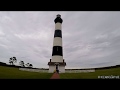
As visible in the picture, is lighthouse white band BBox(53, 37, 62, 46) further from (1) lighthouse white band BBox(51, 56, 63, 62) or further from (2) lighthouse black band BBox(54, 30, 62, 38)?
(1) lighthouse white band BBox(51, 56, 63, 62)

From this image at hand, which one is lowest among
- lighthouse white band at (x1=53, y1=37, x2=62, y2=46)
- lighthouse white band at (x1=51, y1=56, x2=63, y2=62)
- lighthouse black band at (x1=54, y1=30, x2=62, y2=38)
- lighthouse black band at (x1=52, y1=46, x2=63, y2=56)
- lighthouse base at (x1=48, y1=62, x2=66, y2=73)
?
lighthouse base at (x1=48, y1=62, x2=66, y2=73)

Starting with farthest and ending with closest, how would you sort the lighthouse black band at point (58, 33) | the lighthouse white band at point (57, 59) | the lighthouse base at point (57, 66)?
1. the lighthouse black band at point (58, 33)
2. the lighthouse white band at point (57, 59)
3. the lighthouse base at point (57, 66)

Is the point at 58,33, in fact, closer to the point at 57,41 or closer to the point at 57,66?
the point at 57,41

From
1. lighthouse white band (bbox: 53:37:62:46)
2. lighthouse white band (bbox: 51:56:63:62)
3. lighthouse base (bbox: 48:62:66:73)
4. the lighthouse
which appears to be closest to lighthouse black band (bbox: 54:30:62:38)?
the lighthouse

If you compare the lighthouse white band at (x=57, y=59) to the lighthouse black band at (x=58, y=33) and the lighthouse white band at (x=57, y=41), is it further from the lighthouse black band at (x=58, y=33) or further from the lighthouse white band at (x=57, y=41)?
the lighthouse black band at (x=58, y=33)

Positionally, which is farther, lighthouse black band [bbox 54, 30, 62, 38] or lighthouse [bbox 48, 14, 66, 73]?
lighthouse black band [bbox 54, 30, 62, 38]

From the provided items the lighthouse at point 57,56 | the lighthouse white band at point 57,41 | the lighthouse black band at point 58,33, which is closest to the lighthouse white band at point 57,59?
the lighthouse at point 57,56

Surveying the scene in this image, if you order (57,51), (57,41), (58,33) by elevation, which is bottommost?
(57,51)

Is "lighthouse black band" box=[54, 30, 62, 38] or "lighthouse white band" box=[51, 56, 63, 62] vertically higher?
"lighthouse black band" box=[54, 30, 62, 38]

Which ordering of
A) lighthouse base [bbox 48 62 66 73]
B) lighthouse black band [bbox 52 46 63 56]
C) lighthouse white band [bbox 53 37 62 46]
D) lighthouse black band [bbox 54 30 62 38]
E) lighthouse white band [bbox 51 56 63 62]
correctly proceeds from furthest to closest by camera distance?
lighthouse black band [bbox 54 30 62 38] → lighthouse white band [bbox 53 37 62 46] → lighthouse black band [bbox 52 46 63 56] → lighthouse white band [bbox 51 56 63 62] → lighthouse base [bbox 48 62 66 73]

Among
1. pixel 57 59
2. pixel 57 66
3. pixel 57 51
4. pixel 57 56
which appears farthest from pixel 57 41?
pixel 57 66
